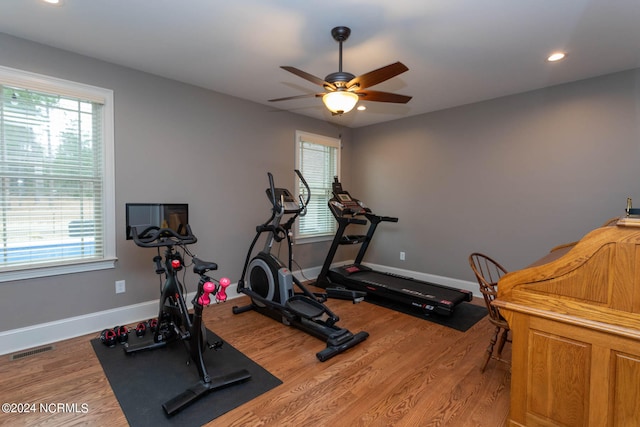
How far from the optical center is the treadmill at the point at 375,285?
345cm

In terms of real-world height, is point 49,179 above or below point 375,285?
above

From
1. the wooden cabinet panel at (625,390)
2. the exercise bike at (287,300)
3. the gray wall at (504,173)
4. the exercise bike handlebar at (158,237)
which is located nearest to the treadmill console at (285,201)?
the exercise bike at (287,300)

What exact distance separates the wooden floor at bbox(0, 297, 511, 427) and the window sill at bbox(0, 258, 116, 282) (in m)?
0.65

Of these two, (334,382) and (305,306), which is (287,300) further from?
(334,382)

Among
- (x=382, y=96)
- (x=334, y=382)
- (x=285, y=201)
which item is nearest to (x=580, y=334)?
(x=334, y=382)

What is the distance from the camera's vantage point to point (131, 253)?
321 cm

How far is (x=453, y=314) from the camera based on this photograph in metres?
3.53

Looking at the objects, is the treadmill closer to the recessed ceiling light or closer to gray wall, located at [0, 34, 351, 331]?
gray wall, located at [0, 34, 351, 331]

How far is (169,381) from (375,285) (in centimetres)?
258

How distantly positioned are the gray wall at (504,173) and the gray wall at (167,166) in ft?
6.23

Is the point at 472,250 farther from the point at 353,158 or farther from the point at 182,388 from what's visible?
the point at 182,388

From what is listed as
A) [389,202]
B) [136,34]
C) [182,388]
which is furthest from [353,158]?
[182,388]

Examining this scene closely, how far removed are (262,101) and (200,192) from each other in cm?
154

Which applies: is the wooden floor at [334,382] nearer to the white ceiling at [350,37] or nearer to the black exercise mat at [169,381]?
the black exercise mat at [169,381]
